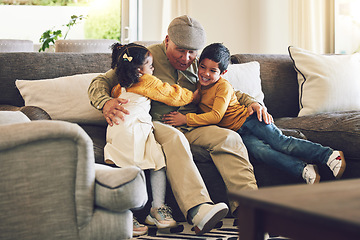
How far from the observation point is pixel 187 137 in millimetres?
2311

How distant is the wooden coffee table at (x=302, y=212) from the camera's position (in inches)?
32.4

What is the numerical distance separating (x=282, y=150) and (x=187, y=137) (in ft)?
1.47

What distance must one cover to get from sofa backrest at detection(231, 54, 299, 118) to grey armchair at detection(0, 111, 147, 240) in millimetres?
1792

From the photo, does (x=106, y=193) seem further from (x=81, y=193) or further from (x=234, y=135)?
(x=234, y=135)

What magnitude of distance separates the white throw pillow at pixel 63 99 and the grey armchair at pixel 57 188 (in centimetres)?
115

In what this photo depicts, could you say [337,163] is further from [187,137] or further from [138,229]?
[138,229]

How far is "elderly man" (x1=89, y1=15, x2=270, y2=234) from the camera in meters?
1.96

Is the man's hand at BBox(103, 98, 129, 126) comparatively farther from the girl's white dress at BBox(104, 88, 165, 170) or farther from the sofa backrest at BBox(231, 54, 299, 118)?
the sofa backrest at BBox(231, 54, 299, 118)

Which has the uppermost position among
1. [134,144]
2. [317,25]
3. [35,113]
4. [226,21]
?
[226,21]

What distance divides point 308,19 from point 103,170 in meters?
3.39

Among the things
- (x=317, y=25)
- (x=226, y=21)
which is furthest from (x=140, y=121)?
(x=226, y=21)

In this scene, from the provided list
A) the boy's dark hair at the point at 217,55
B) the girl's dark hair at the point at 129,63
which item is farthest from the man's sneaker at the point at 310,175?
the girl's dark hair at the point at 129,63

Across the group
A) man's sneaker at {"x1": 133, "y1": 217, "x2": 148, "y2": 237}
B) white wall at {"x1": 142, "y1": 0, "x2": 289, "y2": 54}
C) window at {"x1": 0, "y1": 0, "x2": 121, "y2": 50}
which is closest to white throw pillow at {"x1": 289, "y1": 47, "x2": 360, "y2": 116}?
man's sneaker at {"x1": 133, "y1": 217, "x2": 148, "y2": 237}

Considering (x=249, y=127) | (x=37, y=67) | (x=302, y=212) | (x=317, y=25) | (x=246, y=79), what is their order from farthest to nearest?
(x=317, y=25), (x=246, y=79), (x=37, y=67), (x=249, y=127), (x=302, y=212)
